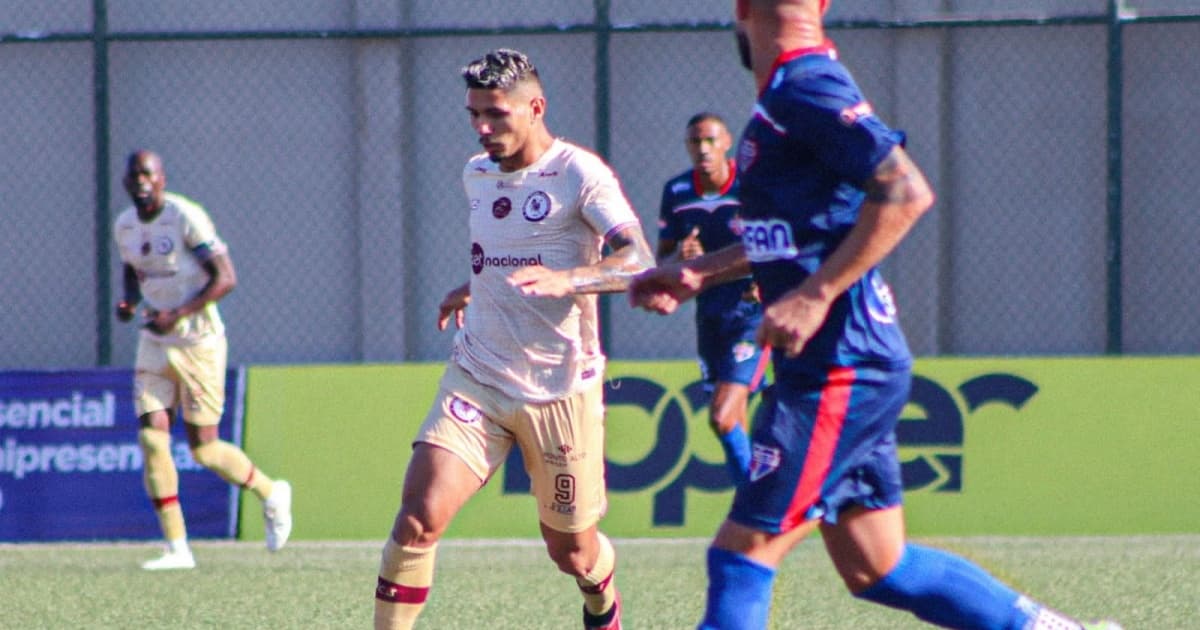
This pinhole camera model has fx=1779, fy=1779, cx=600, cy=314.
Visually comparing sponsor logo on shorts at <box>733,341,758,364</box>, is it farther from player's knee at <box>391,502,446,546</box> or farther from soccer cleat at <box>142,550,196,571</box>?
player's knee at <box>391,502,446,546</box>

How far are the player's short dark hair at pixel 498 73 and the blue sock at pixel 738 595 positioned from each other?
7.00 ft

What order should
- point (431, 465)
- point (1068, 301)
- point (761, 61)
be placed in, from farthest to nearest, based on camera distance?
1. point (1068, 301)
2. point (431, 465)
3. point (761, 61)

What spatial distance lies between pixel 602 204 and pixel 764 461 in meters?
1.82

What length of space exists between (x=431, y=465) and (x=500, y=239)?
0.81 metres

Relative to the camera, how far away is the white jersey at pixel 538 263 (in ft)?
18.9

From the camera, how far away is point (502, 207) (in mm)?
5879

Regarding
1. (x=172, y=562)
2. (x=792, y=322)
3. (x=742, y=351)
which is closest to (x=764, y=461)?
(x=792, y=322)

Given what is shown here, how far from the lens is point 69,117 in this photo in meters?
15.2

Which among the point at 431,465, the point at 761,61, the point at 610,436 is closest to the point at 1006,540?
the point at 610,436

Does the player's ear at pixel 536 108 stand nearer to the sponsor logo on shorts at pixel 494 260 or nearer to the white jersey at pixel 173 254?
the sponsor logo on shorts at pixel 494 260

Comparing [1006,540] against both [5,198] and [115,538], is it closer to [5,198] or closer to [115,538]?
[115,538]

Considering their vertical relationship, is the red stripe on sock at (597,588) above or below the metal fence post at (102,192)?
below

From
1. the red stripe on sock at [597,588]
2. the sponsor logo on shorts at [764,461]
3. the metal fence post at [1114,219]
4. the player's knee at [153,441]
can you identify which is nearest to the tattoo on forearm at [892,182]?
the sponsor logo on shorts at [764,461]

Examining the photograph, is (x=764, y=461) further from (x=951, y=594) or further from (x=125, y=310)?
(x=125, y=310)
